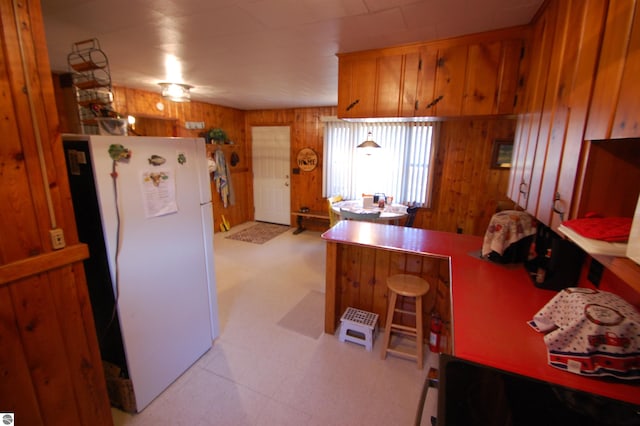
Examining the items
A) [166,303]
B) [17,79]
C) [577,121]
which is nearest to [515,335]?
[577,121]

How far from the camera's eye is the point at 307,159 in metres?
5.45

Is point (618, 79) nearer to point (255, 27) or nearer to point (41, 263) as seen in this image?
point (255, 27)

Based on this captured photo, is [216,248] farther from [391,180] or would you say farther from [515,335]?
[515,335]

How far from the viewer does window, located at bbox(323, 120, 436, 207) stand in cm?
434

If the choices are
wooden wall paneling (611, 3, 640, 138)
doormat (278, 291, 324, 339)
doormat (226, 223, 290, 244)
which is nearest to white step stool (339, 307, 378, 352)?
doormat (278, 291, 324, 339)

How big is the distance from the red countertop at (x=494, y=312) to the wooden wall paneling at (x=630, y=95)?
79 cm

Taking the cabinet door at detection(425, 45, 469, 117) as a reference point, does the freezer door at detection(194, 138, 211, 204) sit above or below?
below

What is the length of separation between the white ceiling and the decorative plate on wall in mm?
2521

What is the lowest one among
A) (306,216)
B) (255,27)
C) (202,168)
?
(306,216)

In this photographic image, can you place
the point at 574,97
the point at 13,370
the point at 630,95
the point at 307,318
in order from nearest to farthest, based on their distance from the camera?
the point at 630,95 → the point at 574,97 → the point at 13,370 → the point at 307,318

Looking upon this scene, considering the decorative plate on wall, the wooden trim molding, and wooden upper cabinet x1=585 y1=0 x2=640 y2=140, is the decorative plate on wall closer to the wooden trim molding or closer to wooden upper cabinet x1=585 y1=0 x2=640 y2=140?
the wooden trim molding

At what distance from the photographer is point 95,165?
1457 mm

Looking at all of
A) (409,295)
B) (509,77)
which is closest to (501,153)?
(509,77)

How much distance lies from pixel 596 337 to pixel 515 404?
361 millimetres
